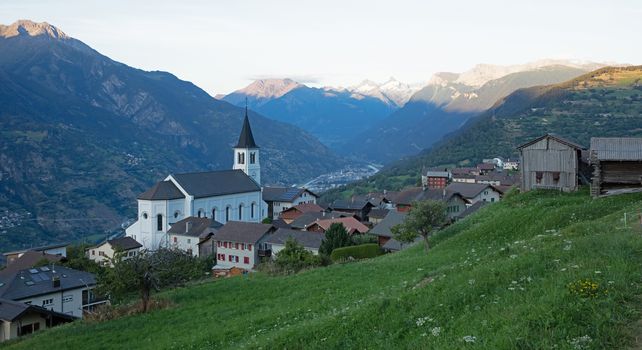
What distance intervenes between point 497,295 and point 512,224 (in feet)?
51.7

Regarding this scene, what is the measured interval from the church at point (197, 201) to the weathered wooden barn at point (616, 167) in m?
52.6

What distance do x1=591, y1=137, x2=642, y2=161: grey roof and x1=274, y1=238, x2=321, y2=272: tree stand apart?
61.7 ft

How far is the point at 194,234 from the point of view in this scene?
69.4 m

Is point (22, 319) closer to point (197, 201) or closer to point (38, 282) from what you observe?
point (38, 282)

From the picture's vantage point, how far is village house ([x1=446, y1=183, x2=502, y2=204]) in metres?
75.9

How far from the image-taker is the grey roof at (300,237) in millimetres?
54728

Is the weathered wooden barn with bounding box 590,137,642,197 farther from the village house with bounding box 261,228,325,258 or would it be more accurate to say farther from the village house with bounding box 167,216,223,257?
the village house with bounding box 167,216,223,257

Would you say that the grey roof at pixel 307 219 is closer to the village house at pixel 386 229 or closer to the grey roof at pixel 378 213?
the grey roof at pixel 378 213

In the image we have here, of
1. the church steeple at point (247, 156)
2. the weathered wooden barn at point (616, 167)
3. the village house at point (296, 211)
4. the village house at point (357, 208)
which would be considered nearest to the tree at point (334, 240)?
the weathered wooden barn at point (616, 167)

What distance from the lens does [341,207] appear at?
3420 inches

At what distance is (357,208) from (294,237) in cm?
3067

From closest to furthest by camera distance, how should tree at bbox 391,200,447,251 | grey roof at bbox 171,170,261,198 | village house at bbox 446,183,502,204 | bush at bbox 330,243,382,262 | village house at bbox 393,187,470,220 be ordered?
Answer: 1. tree at bbox 391,200,447,251
2. bush at bbox 330,243,382,262
3. village house at bbox 393,187,470,220
4. village house at bbox 446,183,502,204
5. grey roof at bbox 171,170,261,198

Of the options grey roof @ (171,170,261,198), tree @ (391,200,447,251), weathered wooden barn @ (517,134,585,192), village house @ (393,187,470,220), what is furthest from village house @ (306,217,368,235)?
weathered wooden barn @ (517,134,585,192)

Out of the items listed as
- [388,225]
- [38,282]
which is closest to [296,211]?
[388,225]
